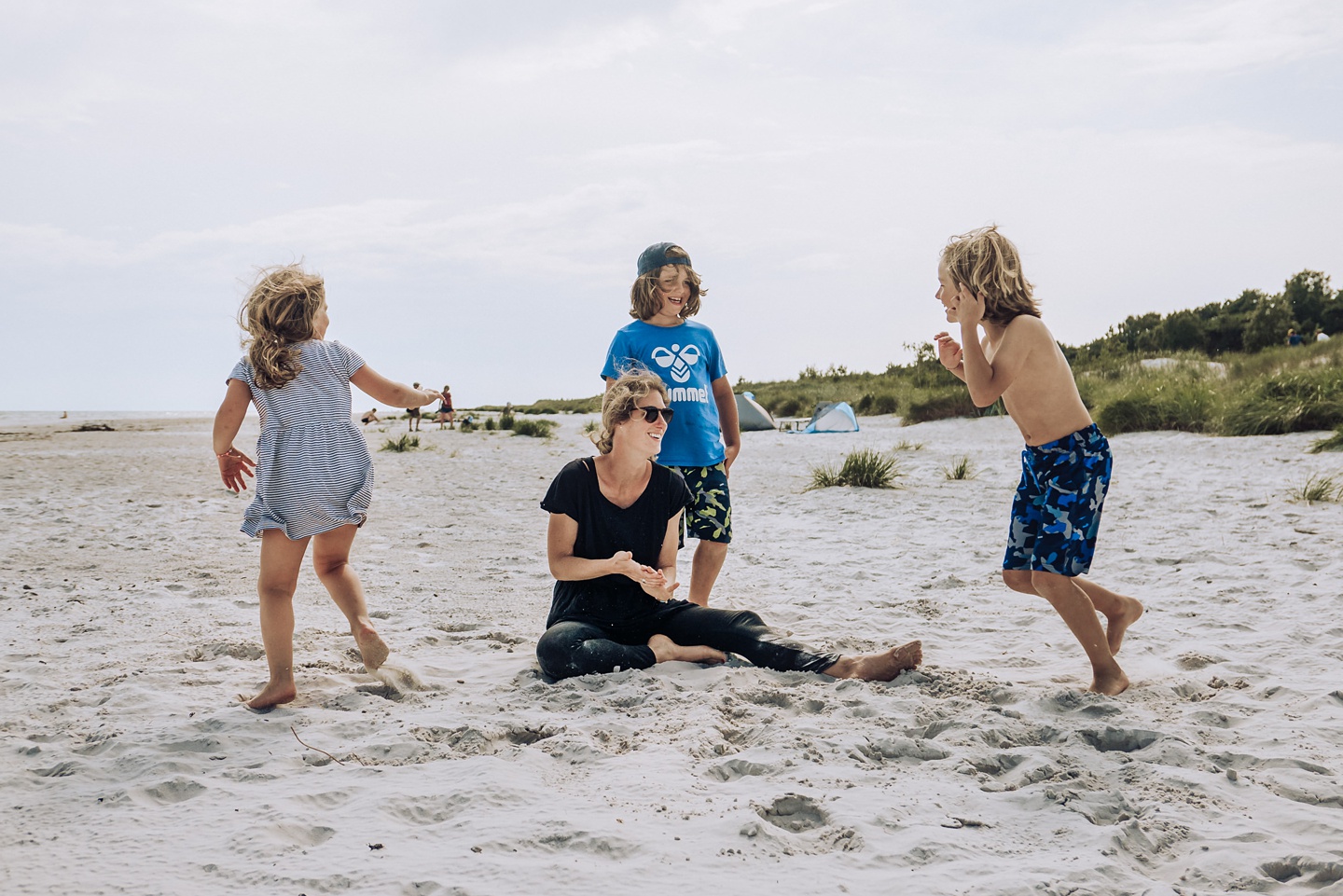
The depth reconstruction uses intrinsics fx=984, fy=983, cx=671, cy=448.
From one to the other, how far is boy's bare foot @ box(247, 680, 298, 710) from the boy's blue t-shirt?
5.46 ft

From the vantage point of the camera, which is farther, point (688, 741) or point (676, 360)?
point (676, 360)

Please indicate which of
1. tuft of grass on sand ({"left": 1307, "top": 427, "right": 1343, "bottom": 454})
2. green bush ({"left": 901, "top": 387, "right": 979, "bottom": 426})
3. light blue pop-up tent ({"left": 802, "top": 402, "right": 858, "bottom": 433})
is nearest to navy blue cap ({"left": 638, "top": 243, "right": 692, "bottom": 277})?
tuft of grass on sand ({"left": 1307, "top": 427, "right": 1343, "bottom": 454})

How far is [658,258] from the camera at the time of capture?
13.7 ft

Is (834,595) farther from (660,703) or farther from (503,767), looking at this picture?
(503,767)

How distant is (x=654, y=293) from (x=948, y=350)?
4.15 ft

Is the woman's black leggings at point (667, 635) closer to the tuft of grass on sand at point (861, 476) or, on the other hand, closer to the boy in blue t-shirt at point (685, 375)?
the boy in blue t-shirt at point (685, 375)

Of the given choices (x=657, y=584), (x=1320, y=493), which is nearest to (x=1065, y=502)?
(x=657, y=584)

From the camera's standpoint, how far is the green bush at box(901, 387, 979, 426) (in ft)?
54.9

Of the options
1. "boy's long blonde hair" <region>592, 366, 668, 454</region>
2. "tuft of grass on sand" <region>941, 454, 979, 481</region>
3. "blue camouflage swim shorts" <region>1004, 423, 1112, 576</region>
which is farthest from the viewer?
"tuft of grass on sand" <region>941, 454, 979, 481</region>

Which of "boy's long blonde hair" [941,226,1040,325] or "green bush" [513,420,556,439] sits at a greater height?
"boy's long blonde hair" [941,226,1040,325]

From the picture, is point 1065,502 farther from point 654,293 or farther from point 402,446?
point 402,446

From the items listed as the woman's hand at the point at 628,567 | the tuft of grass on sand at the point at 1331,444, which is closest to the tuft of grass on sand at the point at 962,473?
the tuft of grass on sand at the point at 1331,444

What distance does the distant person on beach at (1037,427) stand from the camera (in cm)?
323

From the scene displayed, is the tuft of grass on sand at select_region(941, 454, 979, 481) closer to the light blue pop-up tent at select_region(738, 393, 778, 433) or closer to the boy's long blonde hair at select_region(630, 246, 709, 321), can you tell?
the boy's long blonde hair at select_region(630, 246, 709, 321)
